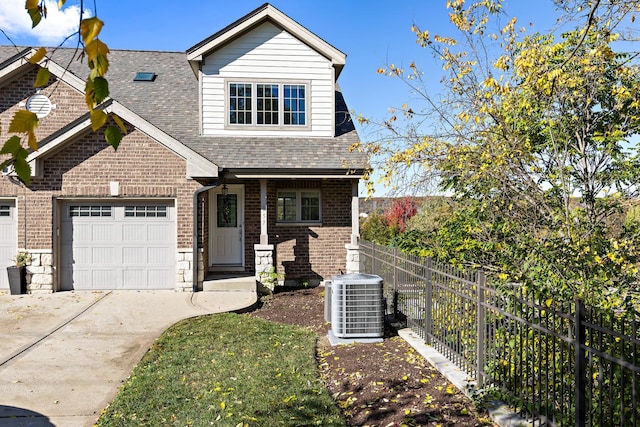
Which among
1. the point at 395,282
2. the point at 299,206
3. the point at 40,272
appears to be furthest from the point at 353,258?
the point at 40,272

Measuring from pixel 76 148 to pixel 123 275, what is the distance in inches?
129

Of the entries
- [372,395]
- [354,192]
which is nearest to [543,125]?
[372,395]

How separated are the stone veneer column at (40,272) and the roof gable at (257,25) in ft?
20.6

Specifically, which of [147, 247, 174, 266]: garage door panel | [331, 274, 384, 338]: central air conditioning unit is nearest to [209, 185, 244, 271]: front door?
[147, 247, 174, 266]: garage door panel

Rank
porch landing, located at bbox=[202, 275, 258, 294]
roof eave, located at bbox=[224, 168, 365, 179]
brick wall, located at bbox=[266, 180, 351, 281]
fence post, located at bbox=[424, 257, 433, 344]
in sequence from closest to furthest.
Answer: fence post, located at bbox=[424, 257, 433, 344] → porch landing, located at bbox=[202, 275, 258, 294] → roof eave, located at bbox=[224, 168, 365, 179] → brick wall, located at bbox=[266, 180, 351, 281]

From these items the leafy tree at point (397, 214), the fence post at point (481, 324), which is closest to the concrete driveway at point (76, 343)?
the fence post at point (481, 324)

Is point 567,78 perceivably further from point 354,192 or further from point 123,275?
point 123,275

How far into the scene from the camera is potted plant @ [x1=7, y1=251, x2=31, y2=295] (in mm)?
10914

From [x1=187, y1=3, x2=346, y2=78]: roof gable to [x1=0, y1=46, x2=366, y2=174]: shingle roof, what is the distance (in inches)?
71.0

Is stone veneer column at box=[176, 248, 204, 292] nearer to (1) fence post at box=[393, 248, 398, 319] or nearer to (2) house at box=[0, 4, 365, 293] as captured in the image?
(2) house at box=[0, 4, 365, 293]

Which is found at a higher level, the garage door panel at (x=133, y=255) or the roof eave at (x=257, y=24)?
the roof eave at (x=257, y=24)

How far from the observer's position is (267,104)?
44.0ft

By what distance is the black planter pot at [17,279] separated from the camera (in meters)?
10.9

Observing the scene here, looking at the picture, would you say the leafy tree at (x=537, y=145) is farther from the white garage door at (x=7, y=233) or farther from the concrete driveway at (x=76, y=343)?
the white garage door at (x=7, y=233)
